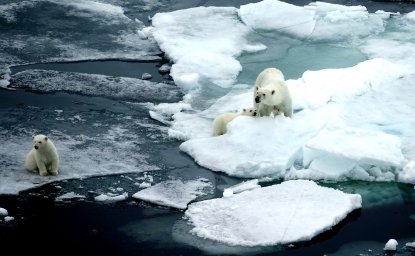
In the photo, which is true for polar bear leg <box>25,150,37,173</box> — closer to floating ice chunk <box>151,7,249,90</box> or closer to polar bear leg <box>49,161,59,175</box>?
polar bear leg <box>49,161,59,175</box>

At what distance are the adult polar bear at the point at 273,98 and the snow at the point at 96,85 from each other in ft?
5.07

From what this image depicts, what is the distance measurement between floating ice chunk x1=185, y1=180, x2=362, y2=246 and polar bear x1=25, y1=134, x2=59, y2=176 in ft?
4.42

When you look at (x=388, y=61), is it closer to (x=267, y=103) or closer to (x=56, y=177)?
(x=267, y=103)

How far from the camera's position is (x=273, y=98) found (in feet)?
22.8

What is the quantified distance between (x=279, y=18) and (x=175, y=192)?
5.76 m

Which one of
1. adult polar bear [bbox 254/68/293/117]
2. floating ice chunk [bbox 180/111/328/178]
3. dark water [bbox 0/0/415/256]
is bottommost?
dark water [bbox 0/0/415/256]

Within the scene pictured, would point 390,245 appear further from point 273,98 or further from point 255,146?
point 273,98

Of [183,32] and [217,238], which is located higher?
[183,32]

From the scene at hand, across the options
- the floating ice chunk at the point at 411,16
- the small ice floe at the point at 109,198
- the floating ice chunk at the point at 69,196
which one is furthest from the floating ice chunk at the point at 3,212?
the floating ice chunk at the point at 411,16

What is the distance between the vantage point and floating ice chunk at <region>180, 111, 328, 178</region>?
6484mm

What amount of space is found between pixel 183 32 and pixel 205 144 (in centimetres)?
404

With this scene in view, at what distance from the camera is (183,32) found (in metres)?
10.6

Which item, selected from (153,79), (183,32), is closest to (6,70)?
(153,79)

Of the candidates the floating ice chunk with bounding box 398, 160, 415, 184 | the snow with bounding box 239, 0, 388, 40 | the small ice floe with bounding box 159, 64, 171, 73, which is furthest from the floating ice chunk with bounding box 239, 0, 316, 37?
the floating ice chunk with bounding box 398, 160, 415, 184
